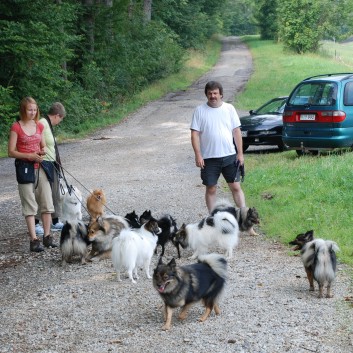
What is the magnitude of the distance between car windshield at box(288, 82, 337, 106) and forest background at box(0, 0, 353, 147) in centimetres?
916

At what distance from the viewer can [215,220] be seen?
8617mm

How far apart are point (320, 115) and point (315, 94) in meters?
0.73

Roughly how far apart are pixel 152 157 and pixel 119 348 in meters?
13.6

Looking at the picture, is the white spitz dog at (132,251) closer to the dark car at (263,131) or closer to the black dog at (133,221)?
the black dog at (133,221)

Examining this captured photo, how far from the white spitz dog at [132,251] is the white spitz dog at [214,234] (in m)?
0.68

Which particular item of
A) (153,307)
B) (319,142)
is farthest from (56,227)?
(319,142)

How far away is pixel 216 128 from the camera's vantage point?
9203 millimetres

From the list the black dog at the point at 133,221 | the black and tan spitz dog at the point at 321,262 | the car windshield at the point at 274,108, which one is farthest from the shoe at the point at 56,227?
the car windshield at the point at 274,108

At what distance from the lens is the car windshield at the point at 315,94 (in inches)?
615

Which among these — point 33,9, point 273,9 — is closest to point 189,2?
point 273,9

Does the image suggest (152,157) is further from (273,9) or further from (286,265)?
(273,9)

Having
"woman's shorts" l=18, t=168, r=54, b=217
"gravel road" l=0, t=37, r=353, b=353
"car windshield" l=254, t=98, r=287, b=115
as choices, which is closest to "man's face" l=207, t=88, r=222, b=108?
"gravel road" l=0, t=37, r=353, b=353

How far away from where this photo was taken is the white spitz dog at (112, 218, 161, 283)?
25.2 ft

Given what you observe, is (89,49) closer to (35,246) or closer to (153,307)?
(35,246)
